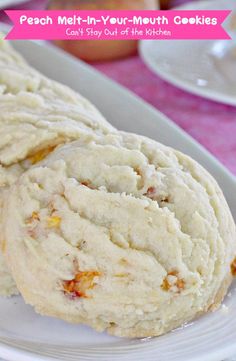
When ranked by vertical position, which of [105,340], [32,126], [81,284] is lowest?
[105,340]

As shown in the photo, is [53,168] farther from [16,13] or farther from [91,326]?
[16,13]

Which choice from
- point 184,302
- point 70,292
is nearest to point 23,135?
point 70,292

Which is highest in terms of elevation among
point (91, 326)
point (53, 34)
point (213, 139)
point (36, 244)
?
point (53, 34)

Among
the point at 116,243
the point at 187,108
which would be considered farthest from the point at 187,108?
the point at 116,243

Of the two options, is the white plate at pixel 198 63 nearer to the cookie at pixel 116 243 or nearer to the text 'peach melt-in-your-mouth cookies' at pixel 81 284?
the cookie at pixel 116 243

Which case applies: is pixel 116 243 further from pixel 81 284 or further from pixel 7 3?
pixel 7 3

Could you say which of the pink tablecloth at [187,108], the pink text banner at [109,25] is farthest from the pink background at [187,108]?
the pink text banner at [109,25]

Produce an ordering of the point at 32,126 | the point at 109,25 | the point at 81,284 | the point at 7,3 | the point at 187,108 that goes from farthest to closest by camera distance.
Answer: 1. the point at 7,3
2. the point at 187,108
3. the point at 109,25
4. the point at 32,126
5. the point at 81,284
